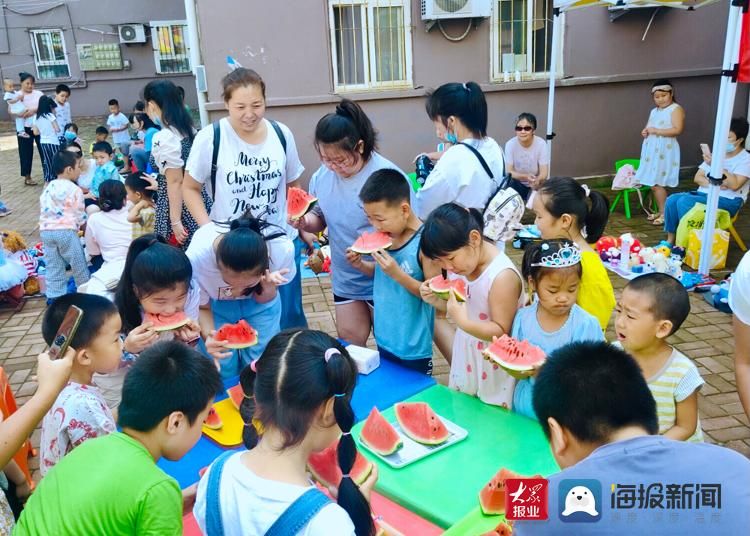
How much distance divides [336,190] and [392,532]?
233 centimetres

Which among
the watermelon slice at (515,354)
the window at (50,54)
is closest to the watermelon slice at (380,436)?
the watermelon slice at (515,354)

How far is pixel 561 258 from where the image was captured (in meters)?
2.93

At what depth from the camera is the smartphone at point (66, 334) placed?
2.30 meters

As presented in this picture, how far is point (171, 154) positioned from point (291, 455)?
3505mm

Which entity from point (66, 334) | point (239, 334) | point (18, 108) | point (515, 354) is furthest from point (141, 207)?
point (18, 108)

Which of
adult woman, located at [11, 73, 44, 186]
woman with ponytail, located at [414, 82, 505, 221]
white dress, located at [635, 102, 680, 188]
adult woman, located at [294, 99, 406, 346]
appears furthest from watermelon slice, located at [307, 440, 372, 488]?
adult woman, located at [11, 73, 44, 186]

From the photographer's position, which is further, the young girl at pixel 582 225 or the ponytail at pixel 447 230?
the young girl at pixel 582 225

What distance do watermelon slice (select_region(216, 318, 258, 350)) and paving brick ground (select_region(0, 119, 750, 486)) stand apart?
6.52 feet

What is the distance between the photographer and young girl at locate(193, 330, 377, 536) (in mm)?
1706

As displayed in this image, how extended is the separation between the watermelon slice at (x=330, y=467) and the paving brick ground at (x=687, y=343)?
8.96ft

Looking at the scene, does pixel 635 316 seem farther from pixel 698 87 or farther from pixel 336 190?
pixel 698 87

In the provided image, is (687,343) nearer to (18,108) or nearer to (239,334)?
(239,334)

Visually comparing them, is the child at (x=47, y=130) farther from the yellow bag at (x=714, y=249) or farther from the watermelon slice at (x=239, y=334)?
the yellow bag at (x=714, y=249)

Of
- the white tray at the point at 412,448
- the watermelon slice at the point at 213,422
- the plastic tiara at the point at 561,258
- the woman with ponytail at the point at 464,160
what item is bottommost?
the white tray at the point at 412,448
